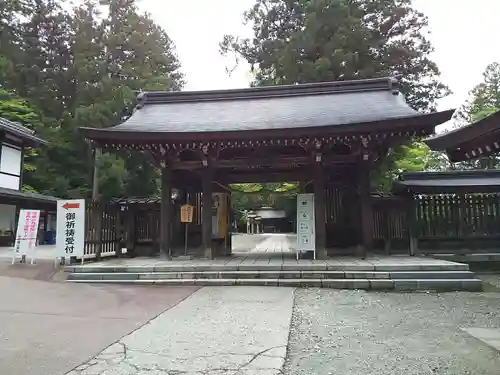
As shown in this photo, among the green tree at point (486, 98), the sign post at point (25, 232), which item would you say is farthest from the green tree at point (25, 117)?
the green tree at point (486, 98)

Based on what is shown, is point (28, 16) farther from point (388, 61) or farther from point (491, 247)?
point (491, 247)

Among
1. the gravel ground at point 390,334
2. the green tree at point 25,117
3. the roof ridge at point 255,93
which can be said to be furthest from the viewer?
the green tree at point 25,117

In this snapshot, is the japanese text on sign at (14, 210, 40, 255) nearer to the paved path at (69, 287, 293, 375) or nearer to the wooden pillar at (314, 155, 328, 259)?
the paved path at (69, 287, 293, 375)

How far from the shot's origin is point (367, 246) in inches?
384

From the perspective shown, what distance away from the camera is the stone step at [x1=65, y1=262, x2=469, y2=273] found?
7.99 metres

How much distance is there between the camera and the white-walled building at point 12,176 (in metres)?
18.3

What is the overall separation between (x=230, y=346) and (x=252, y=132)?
5836 mm

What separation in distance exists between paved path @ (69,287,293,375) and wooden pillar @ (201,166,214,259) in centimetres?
372

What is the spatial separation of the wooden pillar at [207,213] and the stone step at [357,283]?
1971 mm

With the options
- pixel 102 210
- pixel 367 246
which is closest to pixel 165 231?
pixel 102 210

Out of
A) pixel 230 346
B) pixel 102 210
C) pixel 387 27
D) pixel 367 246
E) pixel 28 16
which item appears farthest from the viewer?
pixel 28 16

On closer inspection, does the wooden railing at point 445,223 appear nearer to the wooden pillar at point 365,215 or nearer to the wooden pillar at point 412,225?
the wooden pillar at point 412,225

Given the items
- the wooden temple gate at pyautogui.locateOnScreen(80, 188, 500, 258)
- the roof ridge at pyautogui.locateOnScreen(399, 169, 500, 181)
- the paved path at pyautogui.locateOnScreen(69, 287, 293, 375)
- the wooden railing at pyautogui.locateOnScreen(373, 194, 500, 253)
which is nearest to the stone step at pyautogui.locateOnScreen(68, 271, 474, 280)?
the paved path at pyautogui.locateOnScreen(69, 287, 293, 375)

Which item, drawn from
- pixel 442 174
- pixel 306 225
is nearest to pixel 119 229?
pixel 306 225
